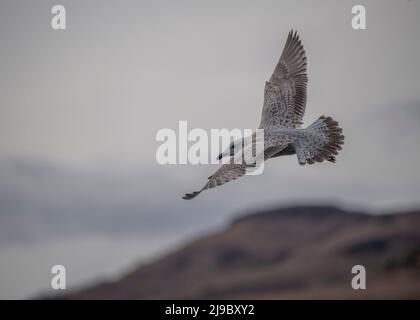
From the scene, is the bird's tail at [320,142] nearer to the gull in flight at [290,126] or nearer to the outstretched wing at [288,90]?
the gull in flight at [290,126]

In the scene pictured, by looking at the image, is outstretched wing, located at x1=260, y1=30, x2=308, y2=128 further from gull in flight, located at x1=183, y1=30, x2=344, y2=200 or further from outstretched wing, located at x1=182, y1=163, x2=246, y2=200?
outstretched wing, located at x1=182, y1=163, x2=246, y2=200

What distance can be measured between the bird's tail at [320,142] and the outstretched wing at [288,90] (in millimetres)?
820

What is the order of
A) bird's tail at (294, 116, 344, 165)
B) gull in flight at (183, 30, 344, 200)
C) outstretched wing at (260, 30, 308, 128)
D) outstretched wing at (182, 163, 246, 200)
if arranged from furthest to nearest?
1. outstretched wing at (260, 30, 308, 128)
2. bird's tail at (294, 116, 344, 165)
3. gull in flight at (183, 30, 344, 200)
4. outstretched wing at (182, 163, 246, 200)

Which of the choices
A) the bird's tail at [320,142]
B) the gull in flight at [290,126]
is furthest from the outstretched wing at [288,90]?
the bird's tail at [320,142]

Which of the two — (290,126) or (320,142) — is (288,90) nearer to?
(290,126)

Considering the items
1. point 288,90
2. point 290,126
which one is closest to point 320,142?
point 290,126

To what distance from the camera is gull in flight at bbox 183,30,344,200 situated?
12398mm

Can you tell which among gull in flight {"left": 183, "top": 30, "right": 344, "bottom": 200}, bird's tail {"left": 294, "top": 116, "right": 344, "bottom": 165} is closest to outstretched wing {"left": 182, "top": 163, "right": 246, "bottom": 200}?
gull in flight {"left": 183, "top": 30, "right": 344, "bottom": 200}

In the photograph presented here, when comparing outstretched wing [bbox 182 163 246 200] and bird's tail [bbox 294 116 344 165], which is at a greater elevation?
bird's tail [bbox 294 116 344 165]

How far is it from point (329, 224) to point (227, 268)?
2.91 m

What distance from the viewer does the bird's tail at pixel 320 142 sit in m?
12.5

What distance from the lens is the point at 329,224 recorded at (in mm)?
25469
